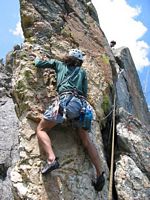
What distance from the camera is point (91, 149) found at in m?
10.4

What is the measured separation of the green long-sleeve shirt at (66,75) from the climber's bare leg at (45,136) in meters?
0.94

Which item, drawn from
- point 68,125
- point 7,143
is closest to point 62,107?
point 68,125

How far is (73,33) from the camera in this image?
14102mm

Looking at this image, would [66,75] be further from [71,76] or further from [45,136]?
[45,136]

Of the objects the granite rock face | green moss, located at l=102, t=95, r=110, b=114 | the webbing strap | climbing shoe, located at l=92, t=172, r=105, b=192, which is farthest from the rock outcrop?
the granite rock face

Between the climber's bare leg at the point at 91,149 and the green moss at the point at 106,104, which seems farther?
the green moss at the point at 106,104

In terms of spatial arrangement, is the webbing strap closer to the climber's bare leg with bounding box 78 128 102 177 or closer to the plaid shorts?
the plaid shorts

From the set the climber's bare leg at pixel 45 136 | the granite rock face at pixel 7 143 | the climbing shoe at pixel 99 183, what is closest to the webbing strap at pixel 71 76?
the climber's bare leg at pixel 45 136

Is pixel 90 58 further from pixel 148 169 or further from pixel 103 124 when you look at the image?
pixel 148 169

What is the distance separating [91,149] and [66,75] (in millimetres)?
1957

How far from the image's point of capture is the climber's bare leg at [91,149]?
33.9 feet

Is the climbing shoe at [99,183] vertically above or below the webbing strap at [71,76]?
below

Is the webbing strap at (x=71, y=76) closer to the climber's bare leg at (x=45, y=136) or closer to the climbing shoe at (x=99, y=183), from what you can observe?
the climber's bare leg at (x=45, y=136)

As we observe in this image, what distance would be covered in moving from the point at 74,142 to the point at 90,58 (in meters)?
3.71
